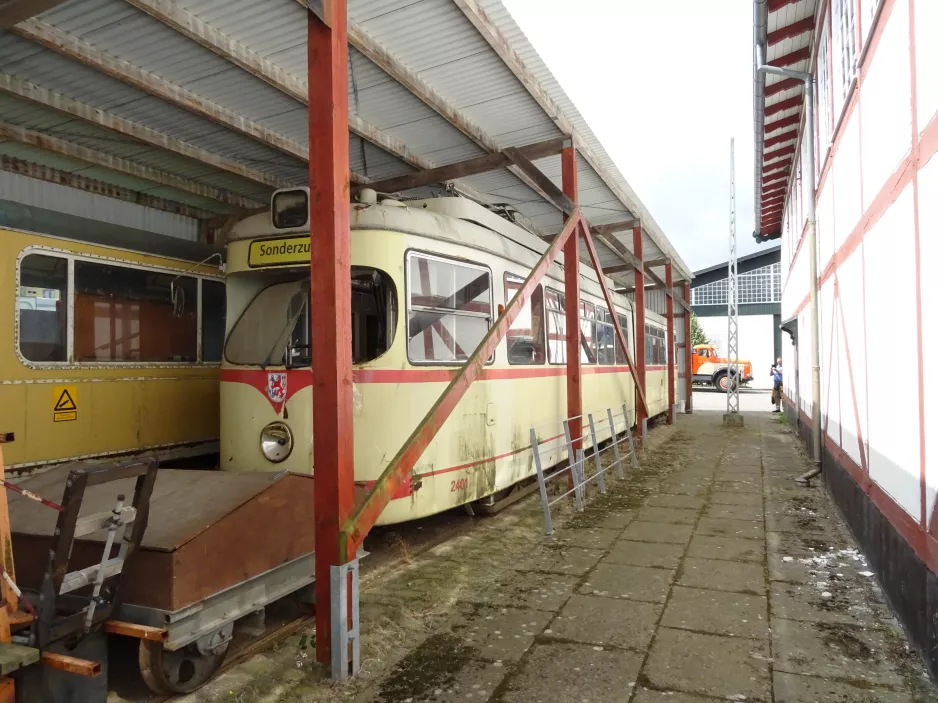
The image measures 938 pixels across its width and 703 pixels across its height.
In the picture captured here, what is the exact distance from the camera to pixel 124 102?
5949mm

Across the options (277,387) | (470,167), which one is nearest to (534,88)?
(470,167)

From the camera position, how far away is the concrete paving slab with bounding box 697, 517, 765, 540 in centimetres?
614

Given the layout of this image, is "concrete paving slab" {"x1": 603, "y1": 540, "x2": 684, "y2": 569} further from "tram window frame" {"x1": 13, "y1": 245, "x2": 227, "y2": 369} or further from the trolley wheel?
"tram window frame" {"x1": 13, "y1": 245, "x2": 227, "y2": 369}

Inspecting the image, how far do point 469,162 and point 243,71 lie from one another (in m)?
2.61

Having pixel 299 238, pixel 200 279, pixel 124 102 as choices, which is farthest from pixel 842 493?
pixel 124 102

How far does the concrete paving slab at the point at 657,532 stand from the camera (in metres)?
6.02

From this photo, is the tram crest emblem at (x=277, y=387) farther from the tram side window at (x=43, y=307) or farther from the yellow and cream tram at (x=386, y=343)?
the tram side window at (x=43, y=307)

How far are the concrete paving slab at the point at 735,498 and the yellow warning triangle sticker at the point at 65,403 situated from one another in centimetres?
656

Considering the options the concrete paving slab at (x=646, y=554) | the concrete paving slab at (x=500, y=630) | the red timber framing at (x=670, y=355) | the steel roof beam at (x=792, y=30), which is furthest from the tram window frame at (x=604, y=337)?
the concrete paving slab at (x=500, y=630)

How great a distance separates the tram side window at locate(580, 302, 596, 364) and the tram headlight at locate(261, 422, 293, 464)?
17.5 ft

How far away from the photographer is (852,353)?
623cm

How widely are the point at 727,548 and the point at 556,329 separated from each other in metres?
3.33

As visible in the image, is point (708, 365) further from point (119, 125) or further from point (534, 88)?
point (119, 125)

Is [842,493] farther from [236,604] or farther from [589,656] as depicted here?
[236,604]
